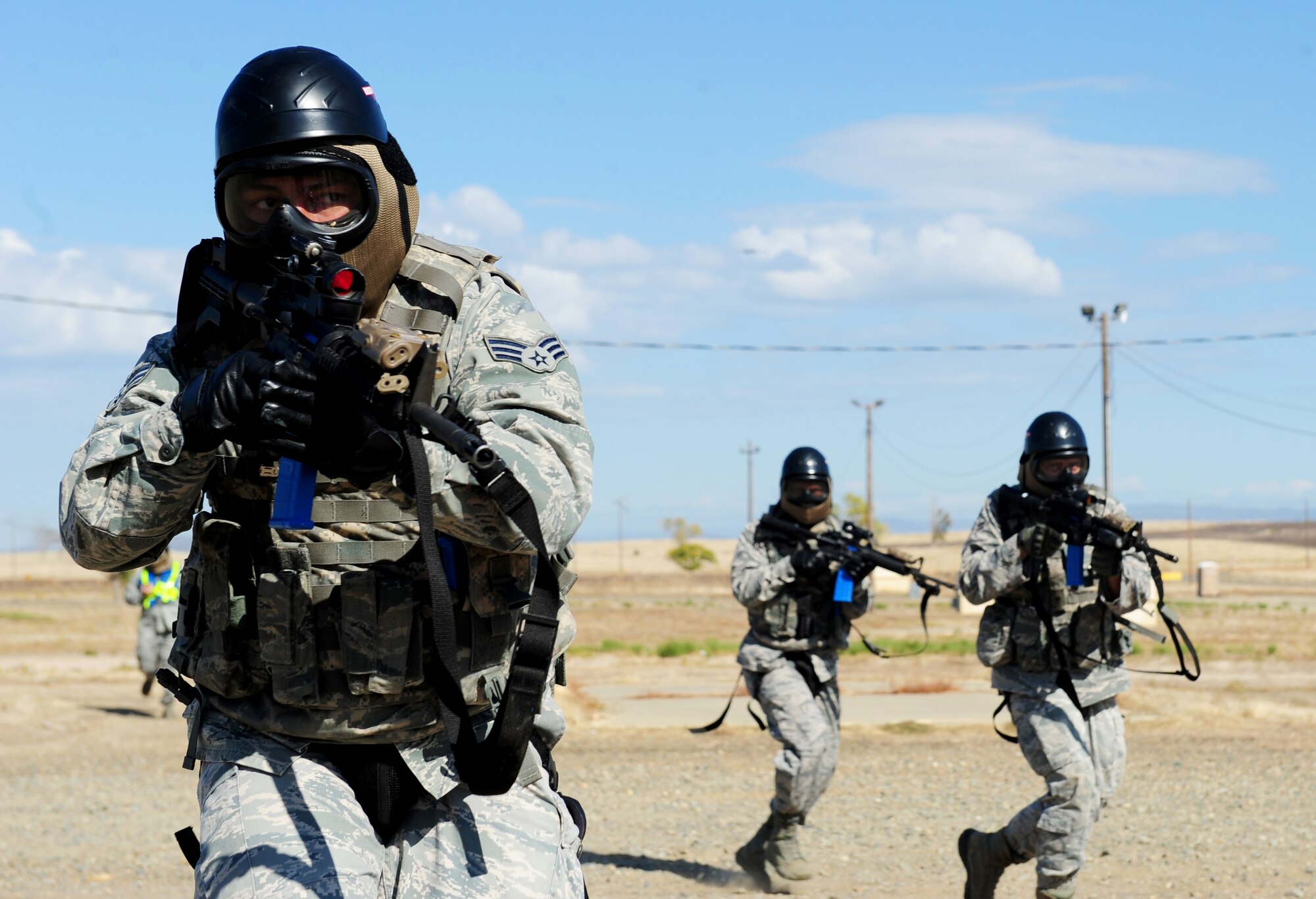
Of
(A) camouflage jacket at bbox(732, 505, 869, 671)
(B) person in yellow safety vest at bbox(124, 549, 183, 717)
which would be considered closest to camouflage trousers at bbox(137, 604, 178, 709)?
(B) person in yellow safety vest at bbox(124, 549, 183, 717)

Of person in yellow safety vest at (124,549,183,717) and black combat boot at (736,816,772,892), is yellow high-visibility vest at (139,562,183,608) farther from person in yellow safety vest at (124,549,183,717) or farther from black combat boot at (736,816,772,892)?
black combat boot at (736,816,772,892)

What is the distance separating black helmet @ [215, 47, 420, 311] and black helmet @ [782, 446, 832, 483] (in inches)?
235

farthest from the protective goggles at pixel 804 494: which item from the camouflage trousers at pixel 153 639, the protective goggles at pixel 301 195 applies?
the camouflage trousers at pixel 153 639

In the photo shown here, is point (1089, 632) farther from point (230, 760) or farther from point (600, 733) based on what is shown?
point (600, 733)

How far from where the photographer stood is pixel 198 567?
333cm

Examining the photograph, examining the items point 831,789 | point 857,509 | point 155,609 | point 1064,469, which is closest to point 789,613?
point 1064,469

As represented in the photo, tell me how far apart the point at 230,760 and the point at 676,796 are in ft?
25.2

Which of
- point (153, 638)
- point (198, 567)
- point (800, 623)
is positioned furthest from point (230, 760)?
point (153, 638)

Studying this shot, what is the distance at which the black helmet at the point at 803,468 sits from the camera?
9211 mm

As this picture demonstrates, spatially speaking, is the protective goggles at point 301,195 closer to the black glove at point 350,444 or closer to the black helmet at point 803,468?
the black glove at point 350,444

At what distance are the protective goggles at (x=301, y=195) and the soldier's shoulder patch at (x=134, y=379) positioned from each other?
33 centimetres

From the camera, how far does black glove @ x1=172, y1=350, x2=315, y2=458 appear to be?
2738mm

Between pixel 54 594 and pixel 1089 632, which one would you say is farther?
pixel 54 594

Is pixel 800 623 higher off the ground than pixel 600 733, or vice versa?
pixel 800 623
